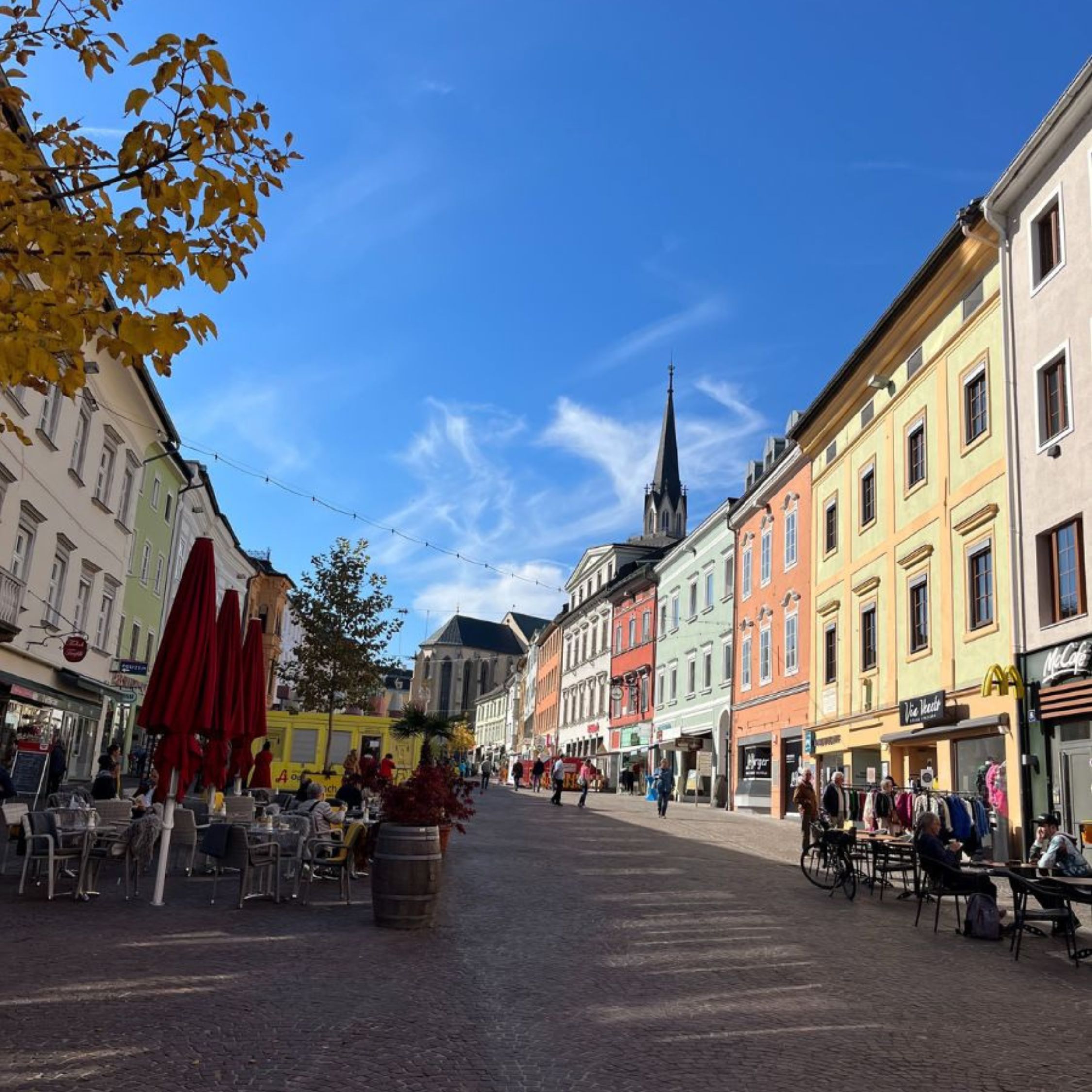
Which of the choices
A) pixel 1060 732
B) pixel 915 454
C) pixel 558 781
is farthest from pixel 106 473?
pixel 1060 732

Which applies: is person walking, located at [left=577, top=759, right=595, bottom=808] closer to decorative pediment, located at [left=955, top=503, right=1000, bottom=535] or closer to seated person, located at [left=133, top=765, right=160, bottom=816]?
seated person, located at [left=133, top=765, right=160, bottom=816]

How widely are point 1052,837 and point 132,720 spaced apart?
92.4ft

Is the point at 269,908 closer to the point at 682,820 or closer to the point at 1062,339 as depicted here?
the point at 1062,339

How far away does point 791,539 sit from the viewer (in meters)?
34.0

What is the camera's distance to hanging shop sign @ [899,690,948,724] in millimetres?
21141

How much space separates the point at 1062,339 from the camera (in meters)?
17.9

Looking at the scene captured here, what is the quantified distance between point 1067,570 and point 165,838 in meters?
14.5

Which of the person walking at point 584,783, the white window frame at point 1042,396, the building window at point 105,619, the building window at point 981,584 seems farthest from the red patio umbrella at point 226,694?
the person walking at point 584,783

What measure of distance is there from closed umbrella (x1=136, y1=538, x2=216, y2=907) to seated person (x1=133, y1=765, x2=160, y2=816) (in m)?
0.38

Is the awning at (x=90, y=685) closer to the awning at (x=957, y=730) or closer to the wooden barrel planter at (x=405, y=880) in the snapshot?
the wooden barrel planter at (x=405, y=880)

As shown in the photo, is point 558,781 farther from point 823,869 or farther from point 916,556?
point 823,869

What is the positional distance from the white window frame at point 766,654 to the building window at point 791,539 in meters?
2.78

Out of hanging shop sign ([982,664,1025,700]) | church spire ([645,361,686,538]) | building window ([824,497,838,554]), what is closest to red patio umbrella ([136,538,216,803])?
hanging shop sign ([982,664,1025,700])

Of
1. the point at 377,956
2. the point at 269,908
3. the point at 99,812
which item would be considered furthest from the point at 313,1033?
the point at 99,812
